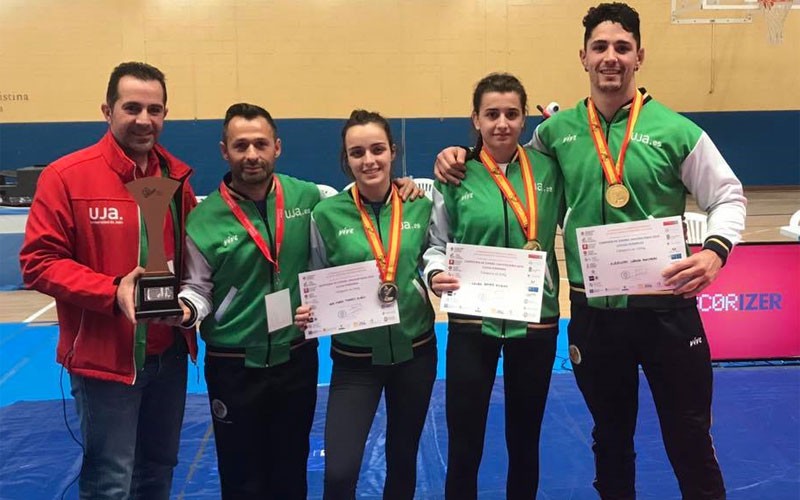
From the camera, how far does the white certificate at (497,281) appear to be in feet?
7.36

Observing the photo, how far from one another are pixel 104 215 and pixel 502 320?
1.41m

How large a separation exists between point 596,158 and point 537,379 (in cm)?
82

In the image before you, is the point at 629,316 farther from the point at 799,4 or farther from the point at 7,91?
the point at 7,91

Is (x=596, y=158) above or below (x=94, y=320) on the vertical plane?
above

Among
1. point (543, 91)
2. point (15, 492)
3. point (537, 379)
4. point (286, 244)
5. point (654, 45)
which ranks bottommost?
point (15, 492)

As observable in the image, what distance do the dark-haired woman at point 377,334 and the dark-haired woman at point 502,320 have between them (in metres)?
0.11

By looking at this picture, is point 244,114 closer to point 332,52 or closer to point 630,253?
point 630,253

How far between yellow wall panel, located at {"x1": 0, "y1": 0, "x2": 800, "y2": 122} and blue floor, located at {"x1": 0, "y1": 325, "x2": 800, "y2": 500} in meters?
8.39

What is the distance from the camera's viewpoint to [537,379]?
2305 millimetres

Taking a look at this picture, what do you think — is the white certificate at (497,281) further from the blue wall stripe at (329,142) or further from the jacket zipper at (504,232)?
the blue wall stripe at (329,142)

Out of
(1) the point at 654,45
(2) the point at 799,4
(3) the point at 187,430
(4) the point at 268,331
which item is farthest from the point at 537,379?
(1) the point at 654,45

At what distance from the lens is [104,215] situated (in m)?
2.11

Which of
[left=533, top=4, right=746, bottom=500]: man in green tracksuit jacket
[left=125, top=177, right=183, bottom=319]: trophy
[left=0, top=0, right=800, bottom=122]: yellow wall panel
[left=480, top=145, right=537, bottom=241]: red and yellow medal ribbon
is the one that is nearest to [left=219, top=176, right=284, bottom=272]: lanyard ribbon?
[left=125, top=177, right=183, bottom=319]: trophy

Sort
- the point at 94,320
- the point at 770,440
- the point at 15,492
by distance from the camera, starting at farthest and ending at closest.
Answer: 1. the point at 770,440
2. the point at 15,492
3. the point at 94,320
